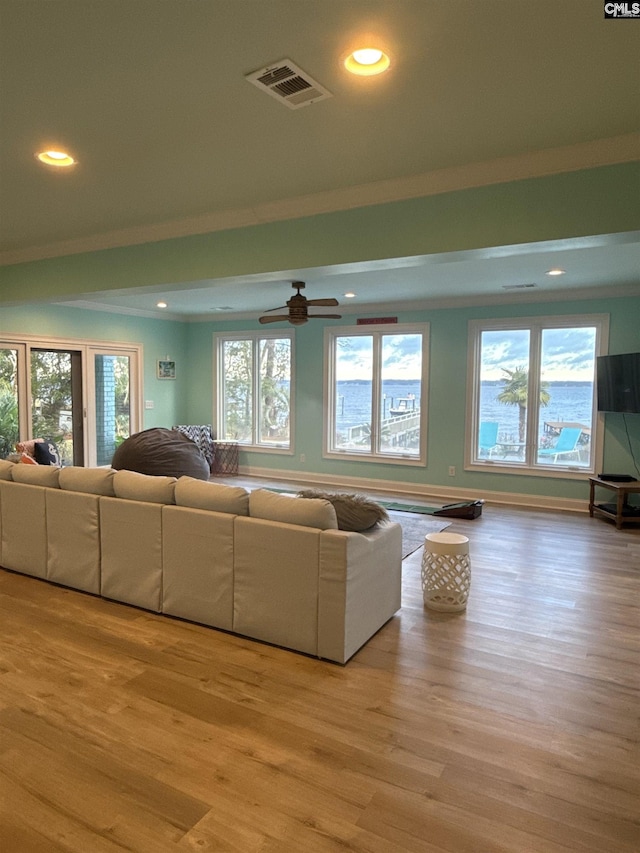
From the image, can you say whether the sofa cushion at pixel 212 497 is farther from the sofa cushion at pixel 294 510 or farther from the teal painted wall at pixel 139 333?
the teal painted wall at pixel 139 333

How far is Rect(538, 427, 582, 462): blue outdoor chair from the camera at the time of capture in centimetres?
676

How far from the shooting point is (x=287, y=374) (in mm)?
8656

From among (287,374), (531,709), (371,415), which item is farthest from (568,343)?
(531,709)

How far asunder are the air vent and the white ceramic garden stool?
267 cm

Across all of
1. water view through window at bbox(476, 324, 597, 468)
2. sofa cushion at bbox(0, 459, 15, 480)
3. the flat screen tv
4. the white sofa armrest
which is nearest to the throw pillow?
sofa cushion at bbox(0, 459, 15, 480)

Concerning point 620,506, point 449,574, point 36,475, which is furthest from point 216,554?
point 620,506

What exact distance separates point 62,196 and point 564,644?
164 inches

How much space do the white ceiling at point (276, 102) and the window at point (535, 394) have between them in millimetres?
4059

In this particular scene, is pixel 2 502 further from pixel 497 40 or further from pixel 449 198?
pixel 497 40

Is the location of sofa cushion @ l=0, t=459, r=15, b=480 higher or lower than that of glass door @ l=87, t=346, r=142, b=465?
lower

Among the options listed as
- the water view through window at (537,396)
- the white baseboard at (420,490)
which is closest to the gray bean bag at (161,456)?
the white baseboard at (420,490)

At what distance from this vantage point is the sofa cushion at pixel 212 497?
323cm

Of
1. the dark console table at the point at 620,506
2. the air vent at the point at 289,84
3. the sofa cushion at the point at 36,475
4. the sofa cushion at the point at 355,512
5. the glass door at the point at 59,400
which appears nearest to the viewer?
the air vent at the point at 289,84

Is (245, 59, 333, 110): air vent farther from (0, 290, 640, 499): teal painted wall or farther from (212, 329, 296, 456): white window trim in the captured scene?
(212, 329, 296, 456): white window trim
